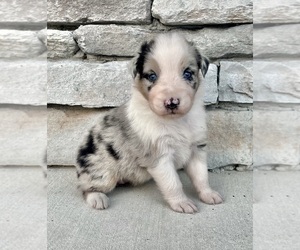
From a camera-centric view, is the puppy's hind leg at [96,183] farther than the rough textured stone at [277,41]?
Yes

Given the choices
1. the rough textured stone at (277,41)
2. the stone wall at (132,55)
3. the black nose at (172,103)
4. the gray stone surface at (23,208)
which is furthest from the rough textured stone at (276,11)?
the gray stone surface at (23,208)

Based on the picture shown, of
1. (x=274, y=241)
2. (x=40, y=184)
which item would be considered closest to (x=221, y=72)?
(x=274, y=241)

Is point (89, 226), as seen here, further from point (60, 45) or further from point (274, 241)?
point (60, 45)

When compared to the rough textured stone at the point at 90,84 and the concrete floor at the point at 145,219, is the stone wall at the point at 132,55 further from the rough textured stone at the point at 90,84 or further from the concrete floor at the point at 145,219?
the concrete floor at the point at 145,219

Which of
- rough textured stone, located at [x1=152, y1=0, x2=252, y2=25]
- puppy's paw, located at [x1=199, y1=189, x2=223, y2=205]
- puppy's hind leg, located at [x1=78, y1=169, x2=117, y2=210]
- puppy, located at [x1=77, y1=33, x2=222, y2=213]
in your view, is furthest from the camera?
rough textured stone, located at [x1=152, y1=0, x2=252, y2=25]

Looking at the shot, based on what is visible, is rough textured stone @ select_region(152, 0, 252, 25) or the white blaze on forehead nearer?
the white blaze on forehead

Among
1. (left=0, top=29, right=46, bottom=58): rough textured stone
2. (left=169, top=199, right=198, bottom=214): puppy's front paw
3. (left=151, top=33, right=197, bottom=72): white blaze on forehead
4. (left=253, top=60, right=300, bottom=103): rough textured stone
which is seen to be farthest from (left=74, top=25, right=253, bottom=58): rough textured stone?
(left=169, top=199, right=198, bottom=214): puppy's front paw

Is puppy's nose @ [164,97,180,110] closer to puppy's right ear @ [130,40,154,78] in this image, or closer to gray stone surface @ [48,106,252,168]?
puppy's right ear @ [130,40,154,78]
